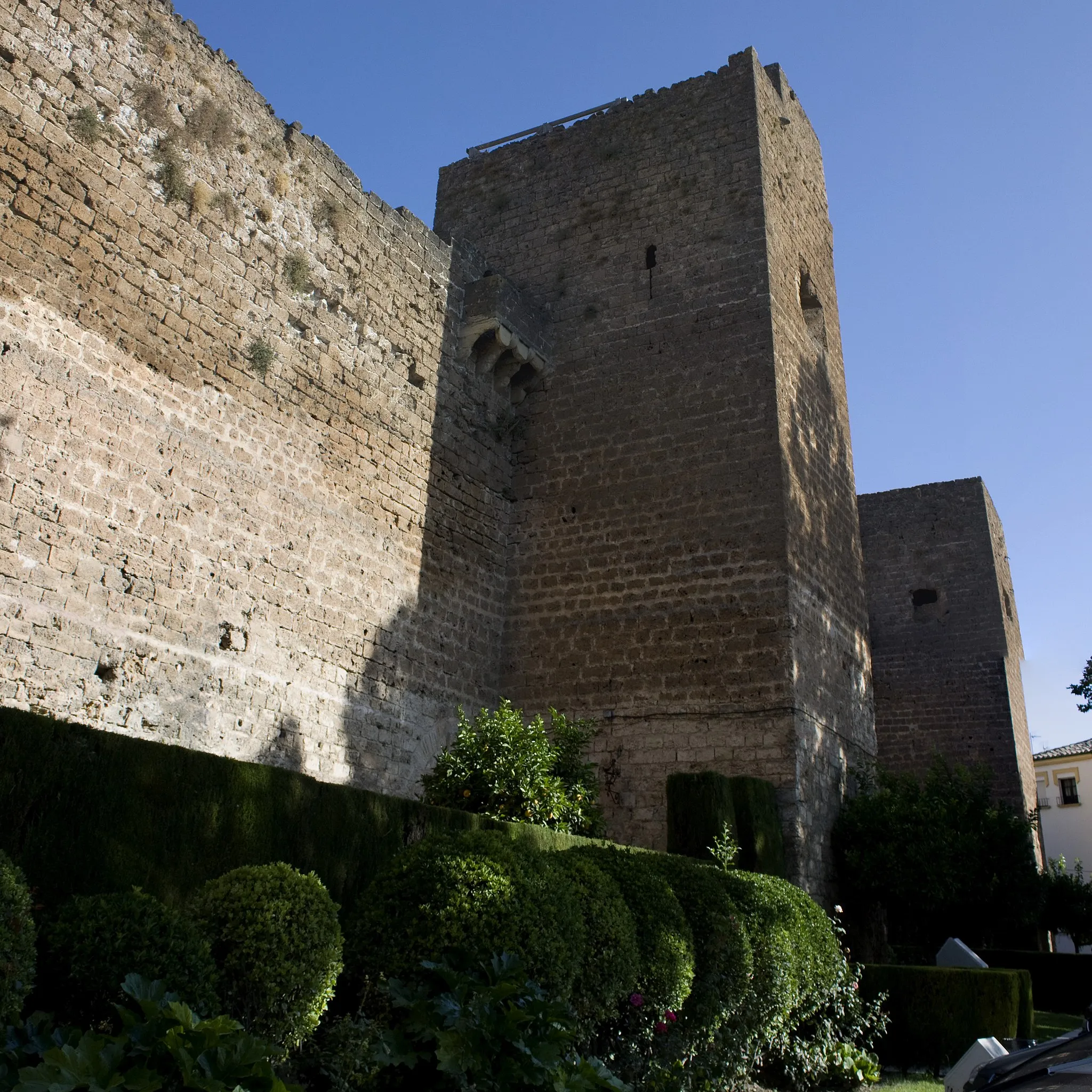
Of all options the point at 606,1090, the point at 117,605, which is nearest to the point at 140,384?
the point at 117,605

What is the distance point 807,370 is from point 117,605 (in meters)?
9.19

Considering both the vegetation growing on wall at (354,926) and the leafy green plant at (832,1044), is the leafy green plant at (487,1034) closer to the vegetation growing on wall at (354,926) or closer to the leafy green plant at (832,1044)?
the vegetation growing on wall at (354,926)

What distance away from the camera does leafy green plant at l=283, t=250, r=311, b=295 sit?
1040 centimetres

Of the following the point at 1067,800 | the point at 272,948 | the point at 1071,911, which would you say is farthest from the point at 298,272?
the point at 1067,800

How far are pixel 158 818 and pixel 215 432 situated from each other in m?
5.30

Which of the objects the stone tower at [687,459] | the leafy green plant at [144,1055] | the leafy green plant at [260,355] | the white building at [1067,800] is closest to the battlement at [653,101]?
the stone tower at [687,459]

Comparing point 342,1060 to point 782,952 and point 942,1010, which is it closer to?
point 782,952

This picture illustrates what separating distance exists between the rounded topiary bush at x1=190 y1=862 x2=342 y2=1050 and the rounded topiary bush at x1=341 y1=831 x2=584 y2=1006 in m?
0.41

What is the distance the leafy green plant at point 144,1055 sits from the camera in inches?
102

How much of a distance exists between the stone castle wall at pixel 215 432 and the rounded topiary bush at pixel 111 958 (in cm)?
424

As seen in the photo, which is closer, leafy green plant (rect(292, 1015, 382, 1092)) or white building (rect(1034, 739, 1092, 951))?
leafy green plant (rect(292, 1015, 382, 1092))

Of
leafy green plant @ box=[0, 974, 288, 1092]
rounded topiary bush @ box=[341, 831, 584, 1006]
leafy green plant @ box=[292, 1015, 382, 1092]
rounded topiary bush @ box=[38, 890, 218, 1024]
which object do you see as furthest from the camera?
rounded topiary bush @ box=[341, 831, 584, 1006]

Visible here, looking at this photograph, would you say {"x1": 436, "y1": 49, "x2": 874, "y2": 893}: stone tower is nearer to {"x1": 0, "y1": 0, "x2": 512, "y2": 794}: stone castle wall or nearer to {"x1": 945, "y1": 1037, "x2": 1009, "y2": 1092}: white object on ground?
{"x1": 0, "y1": 0, "x2": 512, "y2": 794}: stone castle wall

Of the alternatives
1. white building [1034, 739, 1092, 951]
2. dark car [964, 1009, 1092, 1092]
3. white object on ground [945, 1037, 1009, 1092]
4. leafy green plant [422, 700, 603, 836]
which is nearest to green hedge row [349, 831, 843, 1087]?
white object on ground [945, 1037, 1009, 1092]
